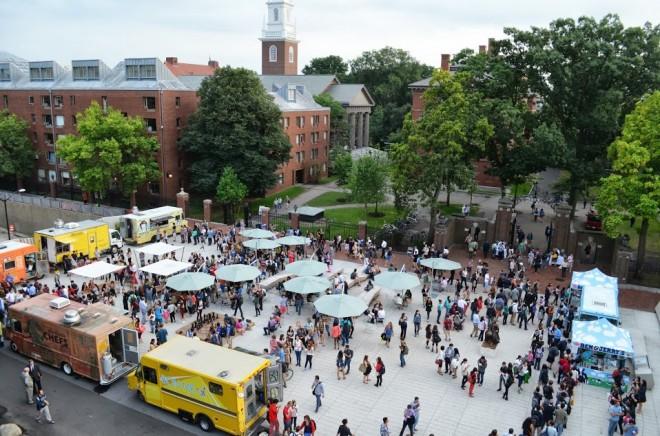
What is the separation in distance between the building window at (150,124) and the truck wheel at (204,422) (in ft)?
123

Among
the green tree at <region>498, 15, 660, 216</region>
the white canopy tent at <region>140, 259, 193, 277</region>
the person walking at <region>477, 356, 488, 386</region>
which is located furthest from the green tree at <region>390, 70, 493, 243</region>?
the person walking at <region>477, 356, 488, 386</region>

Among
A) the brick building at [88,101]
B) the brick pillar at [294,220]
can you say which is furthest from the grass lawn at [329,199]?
the brick building at [88,101]

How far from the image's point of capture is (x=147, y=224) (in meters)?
38.2

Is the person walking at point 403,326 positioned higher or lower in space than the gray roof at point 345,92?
lower

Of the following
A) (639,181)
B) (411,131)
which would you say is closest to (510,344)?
(639,181)

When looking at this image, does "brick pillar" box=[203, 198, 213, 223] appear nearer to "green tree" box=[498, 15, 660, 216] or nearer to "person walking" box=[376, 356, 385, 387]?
"green tree" box=[498, 15, 660, 216]

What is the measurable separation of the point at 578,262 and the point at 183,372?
28490 mm

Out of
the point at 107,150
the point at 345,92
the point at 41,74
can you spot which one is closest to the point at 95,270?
the point at 107,150

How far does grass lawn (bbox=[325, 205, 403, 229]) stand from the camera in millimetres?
47281

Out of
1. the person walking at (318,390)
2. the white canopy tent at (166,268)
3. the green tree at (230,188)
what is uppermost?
the green tree at (230,188)

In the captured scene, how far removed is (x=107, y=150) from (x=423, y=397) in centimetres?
3633

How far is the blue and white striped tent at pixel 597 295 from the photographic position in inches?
917

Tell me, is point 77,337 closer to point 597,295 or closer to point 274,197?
point 597,295

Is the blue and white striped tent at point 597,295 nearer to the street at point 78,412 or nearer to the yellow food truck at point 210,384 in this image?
the yellow food truck at point 210,384
